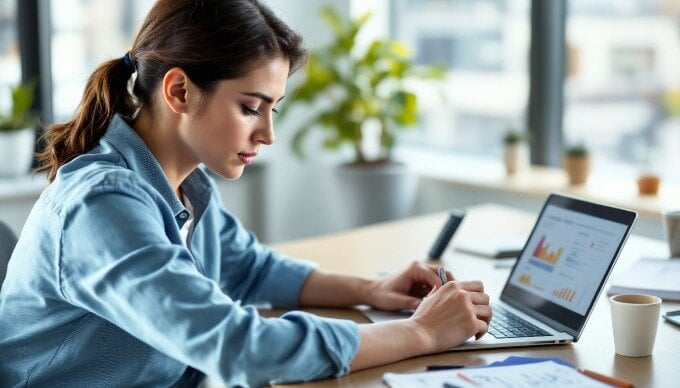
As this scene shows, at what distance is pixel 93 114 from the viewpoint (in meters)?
1.54

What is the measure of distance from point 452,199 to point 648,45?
934 millimetres

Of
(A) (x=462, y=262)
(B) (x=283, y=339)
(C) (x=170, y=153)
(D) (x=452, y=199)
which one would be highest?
(C) (x=170, y=153)

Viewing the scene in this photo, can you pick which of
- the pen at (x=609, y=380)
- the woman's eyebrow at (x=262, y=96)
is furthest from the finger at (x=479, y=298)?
the woman's eyebrow at (x=262, y=96)

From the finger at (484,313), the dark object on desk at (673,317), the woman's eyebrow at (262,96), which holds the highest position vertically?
the woman's eyebrow at (262,96)

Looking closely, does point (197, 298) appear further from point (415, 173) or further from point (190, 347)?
point (415, 173)

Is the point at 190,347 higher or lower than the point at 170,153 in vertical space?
lower

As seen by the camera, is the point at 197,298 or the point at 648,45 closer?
the point at 197,298

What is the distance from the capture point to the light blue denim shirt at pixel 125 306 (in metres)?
1.22

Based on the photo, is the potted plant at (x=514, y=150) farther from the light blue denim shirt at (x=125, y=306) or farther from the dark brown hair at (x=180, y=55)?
the light blue denim shirt at (x=125, y=306)

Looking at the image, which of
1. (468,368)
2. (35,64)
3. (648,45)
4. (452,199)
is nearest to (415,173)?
(452,199)

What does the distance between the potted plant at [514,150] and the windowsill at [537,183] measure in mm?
37

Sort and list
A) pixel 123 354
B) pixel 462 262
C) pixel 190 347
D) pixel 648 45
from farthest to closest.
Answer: pixel 648 45
pixel 462 262
pixel 123 354
pixel 190 347

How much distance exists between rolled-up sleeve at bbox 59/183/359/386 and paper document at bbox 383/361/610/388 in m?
0.10

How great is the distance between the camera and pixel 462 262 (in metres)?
2.02
